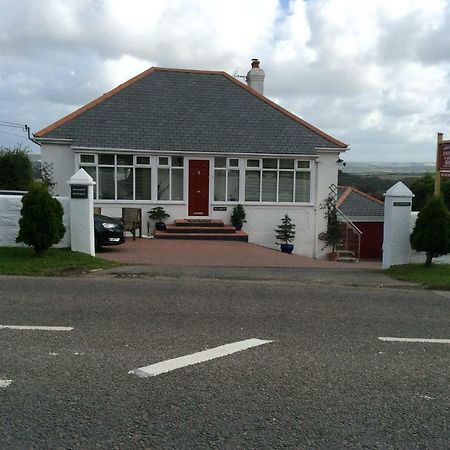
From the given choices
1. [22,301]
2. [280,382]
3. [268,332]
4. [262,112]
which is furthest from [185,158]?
[280,382]

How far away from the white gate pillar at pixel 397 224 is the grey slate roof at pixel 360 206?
59.9ft

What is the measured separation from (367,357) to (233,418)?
211 centimetres

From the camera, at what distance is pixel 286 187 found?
20.6 m

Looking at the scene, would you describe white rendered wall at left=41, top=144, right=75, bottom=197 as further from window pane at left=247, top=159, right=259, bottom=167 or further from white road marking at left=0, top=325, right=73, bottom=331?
white road marking at left=0, top=325, right=73, bottom=331

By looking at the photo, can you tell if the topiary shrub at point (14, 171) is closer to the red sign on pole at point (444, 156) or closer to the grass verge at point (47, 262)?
the grass verge at point (47, 262)

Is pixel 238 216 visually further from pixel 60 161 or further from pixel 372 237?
pixel 372 237

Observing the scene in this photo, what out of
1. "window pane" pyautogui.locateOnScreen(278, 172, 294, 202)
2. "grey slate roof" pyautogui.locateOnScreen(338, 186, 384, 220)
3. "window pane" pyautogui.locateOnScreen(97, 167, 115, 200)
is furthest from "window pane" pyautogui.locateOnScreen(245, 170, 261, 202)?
"grey slate roof" pyautogui.locateOnScreen(338, 186, 384, 220)

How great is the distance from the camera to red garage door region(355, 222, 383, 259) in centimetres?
3067

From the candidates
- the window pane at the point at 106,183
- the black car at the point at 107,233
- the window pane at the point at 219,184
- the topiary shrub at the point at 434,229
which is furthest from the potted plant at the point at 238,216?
the topiary shrub at the point at 434,229

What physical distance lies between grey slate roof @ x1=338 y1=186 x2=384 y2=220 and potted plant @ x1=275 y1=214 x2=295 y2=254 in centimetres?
1110

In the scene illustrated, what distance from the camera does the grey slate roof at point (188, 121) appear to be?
19.5 metres

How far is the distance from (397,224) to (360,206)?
2011cm

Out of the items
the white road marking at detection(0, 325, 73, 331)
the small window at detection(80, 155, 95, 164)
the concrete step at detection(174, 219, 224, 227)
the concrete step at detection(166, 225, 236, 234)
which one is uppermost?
the small window at detection(80, 155, 95, 164)

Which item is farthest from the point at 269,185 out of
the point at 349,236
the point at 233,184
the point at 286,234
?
the point at 349,236
